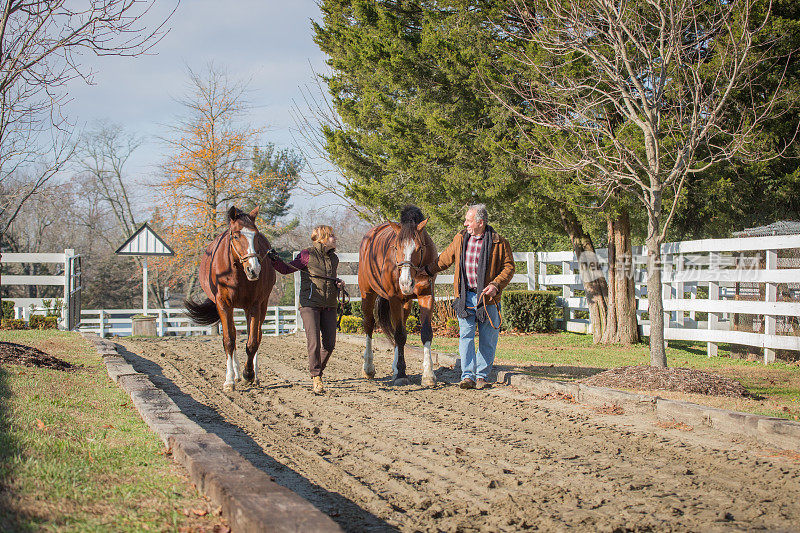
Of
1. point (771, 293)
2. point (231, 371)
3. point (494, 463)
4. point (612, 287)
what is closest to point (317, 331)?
point (231, 371)

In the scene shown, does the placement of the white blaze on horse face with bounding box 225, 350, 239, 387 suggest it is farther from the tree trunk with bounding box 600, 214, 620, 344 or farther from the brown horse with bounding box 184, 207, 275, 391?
the tree trunk with bounding box 600, 214, 620, 344

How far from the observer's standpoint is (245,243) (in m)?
8.15

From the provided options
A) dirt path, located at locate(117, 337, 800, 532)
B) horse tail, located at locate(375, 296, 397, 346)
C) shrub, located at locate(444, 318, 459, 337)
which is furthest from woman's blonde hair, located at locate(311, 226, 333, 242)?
shrub, located at locate(444, 318, 459, 337)

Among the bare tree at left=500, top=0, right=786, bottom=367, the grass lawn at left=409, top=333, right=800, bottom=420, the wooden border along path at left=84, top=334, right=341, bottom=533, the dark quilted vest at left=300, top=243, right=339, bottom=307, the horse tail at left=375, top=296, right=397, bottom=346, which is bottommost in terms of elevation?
the grass lawn at left=409, top=333, right=800, bottom=420

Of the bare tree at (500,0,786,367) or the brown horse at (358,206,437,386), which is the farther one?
the bare tree at (500,0,786,367)

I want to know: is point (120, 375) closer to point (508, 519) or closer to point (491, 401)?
point (491, 401)

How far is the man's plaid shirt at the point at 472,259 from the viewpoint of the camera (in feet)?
26.9

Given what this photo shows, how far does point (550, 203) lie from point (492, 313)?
6.31m

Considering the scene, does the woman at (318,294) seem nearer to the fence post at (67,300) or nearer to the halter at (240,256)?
the halter at (240,256)

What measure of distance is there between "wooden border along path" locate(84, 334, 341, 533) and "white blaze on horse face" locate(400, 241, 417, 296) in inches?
119

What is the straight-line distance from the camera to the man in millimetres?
8062

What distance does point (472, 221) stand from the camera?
8102 millimetres

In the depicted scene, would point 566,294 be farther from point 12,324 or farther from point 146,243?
point 12,324

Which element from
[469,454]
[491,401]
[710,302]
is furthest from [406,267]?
[710,302]
